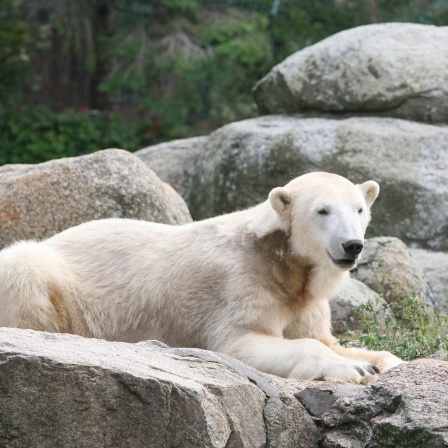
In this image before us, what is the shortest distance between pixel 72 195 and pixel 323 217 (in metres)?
2.53

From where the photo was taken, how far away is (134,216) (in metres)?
6.86

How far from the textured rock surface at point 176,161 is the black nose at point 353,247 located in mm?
5471

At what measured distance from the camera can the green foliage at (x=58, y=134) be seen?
44.4ft

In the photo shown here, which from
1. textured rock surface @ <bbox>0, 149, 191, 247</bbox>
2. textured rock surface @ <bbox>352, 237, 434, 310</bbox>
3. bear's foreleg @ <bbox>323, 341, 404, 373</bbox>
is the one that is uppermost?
bear's foreleg @ <bbox>323, 341, 404, 373</bbox>

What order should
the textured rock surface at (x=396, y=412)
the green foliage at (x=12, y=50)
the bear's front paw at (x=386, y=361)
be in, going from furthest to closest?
the green foliage at (x=12, y=50)
the bear's front paw at (x=386, y=361)
the textured rock surface at (x=396, y=412)

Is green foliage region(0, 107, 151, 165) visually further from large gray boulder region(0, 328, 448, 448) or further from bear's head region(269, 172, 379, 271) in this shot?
large gray boulder region(0, 328, 448, 448)

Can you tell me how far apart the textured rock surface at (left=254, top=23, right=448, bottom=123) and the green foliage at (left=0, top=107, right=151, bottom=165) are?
4.64 m

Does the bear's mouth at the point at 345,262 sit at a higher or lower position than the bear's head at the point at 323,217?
lower

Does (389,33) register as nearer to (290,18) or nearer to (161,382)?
(290,18)

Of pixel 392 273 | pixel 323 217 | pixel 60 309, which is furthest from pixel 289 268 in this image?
pixel 392 273

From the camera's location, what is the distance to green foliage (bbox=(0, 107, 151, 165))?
13.5m

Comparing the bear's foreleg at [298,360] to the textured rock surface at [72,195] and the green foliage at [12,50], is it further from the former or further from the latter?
the green foliage at [12,50]

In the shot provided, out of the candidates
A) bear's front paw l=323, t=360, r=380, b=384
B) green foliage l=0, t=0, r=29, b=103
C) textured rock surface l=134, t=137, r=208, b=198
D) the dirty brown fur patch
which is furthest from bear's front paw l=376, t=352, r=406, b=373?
green foliage l=0, t=0, r=29, b=103

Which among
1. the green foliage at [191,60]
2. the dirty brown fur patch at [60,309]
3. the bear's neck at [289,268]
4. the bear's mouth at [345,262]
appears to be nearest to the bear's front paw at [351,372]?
the bear's mouth at [345,262]
